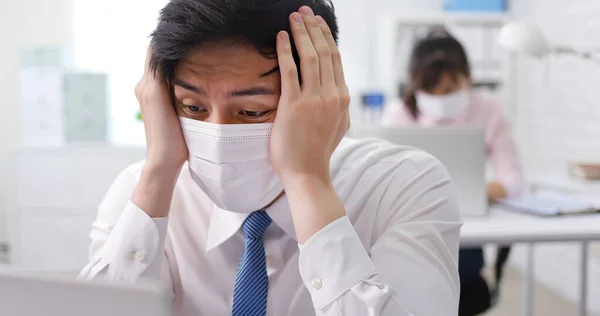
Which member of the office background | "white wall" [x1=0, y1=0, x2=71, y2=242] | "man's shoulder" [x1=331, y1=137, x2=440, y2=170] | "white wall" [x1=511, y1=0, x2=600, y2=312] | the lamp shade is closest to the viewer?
"man's shoulder" [x1=331, y1=137, x2=440, y2=170]

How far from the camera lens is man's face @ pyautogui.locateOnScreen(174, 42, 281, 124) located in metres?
0.91

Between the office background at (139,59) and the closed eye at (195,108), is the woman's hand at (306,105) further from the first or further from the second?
the office background at (139,59)

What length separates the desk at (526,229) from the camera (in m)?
1.51

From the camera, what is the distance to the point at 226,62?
3.01 ft

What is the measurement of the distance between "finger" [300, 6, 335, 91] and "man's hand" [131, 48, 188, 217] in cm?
26

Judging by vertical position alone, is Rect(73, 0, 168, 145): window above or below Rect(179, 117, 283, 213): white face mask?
above

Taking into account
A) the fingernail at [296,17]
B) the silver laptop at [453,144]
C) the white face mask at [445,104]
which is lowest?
the silver laptop at [453,144]

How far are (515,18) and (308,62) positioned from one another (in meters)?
3.57

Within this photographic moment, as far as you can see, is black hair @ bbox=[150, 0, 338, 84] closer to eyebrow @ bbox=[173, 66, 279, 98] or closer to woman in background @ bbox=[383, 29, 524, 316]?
eyebrow @ bbox=[173, 66, 279, 98]

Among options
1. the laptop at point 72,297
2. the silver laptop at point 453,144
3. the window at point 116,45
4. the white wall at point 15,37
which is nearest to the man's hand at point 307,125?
the laptop at point 72,297

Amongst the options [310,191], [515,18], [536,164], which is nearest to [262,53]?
[310,191]

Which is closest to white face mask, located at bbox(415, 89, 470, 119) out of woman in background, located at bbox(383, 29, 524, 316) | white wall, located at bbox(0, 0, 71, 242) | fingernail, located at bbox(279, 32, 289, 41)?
woman in background, located at bbox(383, 29, 524, 316)

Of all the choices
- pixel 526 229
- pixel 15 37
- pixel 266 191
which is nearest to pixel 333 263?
pixel 266 191

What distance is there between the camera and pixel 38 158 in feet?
10.9
